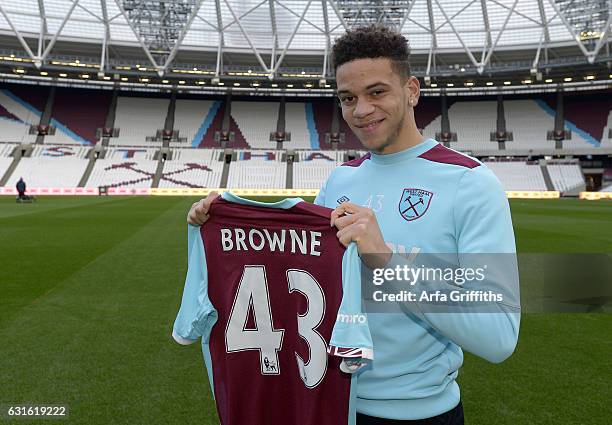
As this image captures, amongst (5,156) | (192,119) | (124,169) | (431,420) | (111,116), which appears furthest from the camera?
(192,119)

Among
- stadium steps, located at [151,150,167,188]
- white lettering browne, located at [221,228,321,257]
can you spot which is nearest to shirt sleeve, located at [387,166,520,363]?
white lettering browne, located at [221,228,321,257]

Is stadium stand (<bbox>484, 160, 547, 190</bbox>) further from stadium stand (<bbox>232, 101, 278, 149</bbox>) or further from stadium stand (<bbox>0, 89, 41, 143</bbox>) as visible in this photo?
stadium stand (<bbox>0, 89, 41, 143</bbox>)

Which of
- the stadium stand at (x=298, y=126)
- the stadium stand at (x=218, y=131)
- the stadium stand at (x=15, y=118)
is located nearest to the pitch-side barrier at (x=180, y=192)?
the stadium stand at (x=218, y=131)

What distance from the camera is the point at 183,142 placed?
2057 inches

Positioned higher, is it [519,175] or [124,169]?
[519,175]

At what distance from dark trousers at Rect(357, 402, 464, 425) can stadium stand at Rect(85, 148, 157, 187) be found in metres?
46.0

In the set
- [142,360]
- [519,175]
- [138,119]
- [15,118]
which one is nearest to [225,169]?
[138,119]

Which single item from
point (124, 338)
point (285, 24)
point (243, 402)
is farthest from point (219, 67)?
point (243, 402)

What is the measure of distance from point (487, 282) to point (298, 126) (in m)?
54.6

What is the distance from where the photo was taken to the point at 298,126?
55.0 meters

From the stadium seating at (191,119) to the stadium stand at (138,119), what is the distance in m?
1.64

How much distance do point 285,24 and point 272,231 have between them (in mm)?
42970

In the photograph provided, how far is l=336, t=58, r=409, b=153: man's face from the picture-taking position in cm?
176

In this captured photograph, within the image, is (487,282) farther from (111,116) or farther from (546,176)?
(111,116)
